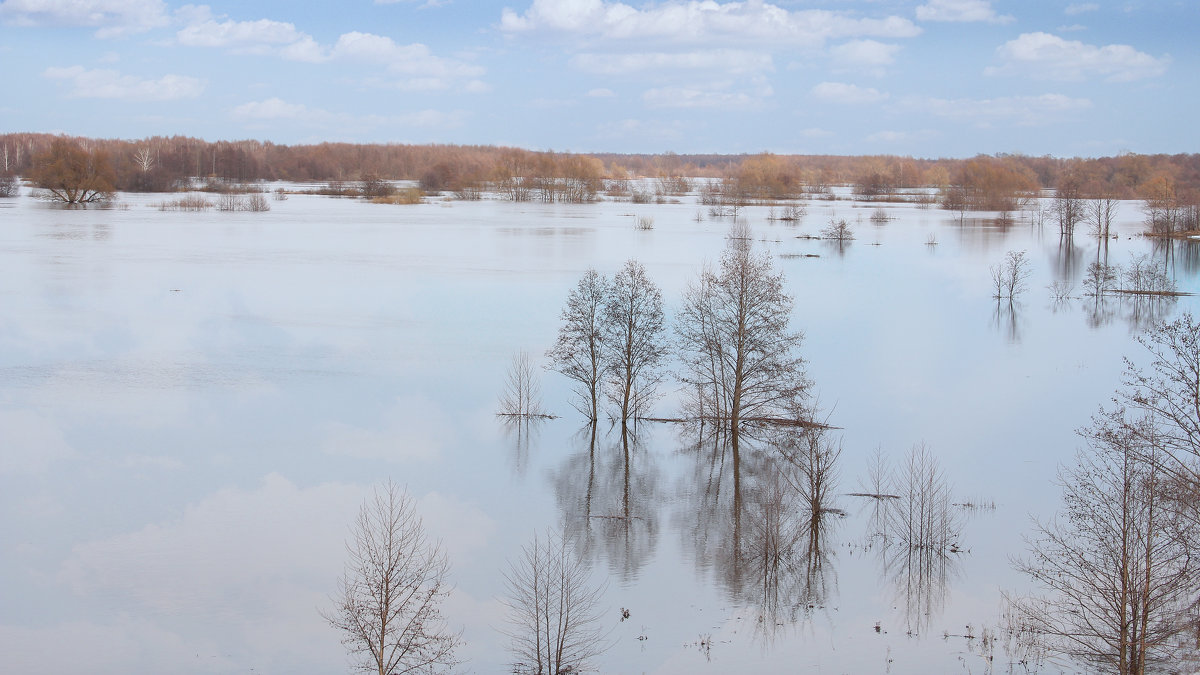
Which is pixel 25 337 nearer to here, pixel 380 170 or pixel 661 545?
pixel 661 545

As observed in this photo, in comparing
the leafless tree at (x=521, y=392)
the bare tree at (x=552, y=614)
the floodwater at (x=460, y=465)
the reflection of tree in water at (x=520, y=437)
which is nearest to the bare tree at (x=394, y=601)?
the floodwater at (x=460, y=465)

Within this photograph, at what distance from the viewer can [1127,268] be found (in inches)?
1428

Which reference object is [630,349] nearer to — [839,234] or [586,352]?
[586,352]

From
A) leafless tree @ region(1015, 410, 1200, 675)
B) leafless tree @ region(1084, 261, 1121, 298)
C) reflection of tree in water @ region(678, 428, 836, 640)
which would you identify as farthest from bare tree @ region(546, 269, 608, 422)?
leafless tree @ region(1084, 261, 1121, 298)

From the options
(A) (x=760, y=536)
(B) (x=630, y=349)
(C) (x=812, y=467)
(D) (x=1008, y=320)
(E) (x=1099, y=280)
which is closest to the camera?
(A) (x=760, y=536)

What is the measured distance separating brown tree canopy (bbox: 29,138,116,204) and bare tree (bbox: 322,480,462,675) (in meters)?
51.9

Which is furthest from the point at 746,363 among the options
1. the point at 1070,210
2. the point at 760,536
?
the point at 1070,210

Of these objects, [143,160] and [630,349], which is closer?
[630,349]

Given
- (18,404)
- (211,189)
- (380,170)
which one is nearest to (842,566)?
(18,404)

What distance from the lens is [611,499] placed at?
14070 millimetres

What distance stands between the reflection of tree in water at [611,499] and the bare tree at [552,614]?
0.52 metres

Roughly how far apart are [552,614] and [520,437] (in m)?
6.30

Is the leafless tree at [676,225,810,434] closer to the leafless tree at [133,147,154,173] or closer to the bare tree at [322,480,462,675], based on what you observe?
the bare tree at [322,480,462,675]

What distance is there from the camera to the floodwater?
10.2 metres
